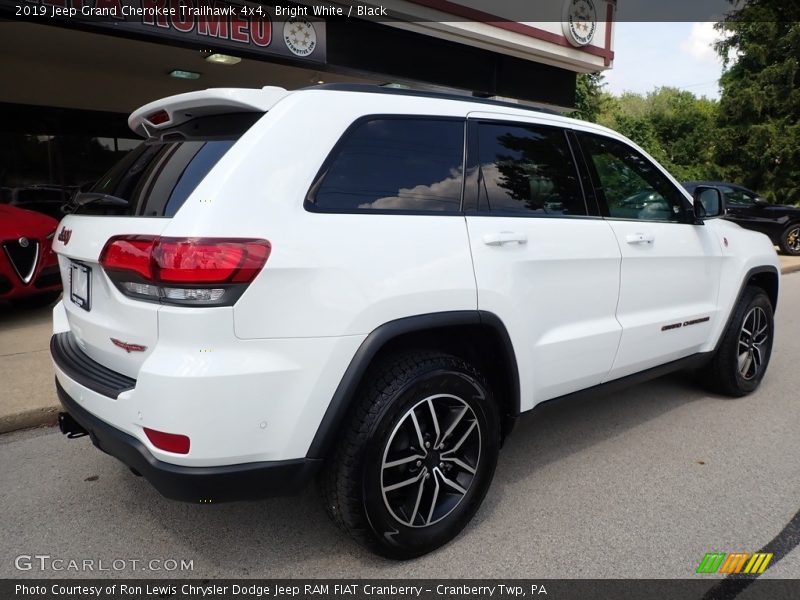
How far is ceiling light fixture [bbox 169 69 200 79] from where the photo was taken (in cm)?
976

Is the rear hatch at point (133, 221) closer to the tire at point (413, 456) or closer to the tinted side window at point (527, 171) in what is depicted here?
the tire at point (413, 456)

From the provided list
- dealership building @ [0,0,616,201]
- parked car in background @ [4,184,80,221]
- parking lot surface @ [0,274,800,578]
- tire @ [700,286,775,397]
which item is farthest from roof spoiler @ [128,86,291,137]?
parked car in background @ [4,184,80,221]

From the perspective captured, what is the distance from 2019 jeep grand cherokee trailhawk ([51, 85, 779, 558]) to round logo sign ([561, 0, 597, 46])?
29.7 ft

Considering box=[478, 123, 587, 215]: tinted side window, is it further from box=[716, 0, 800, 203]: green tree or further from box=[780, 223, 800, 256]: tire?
box=[716, 0, 800, 203]: green tree

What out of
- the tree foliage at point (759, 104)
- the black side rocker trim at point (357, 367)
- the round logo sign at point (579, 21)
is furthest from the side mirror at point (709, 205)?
the tree foliage at point (759, 104)

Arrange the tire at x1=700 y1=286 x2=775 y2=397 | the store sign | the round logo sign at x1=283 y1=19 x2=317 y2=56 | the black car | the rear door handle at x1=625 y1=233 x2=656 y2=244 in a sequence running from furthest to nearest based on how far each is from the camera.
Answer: the black car, the round logo sign at x1=283 y1=19 x2=317 y2=56, the store sign, the tire at x1=700 y1=286 x2=775 y2=397, the rear door handle at x1=625 y1=233 x2=656 y2=244

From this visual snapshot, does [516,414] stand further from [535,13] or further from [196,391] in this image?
[535,13]

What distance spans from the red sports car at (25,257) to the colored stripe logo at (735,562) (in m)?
6.07

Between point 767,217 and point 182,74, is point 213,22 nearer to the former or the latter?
point 182,74

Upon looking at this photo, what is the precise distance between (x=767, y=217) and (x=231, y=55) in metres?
11.7

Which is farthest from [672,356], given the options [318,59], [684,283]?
[318,59]

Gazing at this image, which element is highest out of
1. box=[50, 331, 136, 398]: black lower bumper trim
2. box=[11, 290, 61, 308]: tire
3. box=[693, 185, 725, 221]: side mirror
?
box=[693, 185, 725, 221]: side mirror

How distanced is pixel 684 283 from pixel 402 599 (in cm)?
251

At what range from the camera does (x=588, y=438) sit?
364 centimetres
